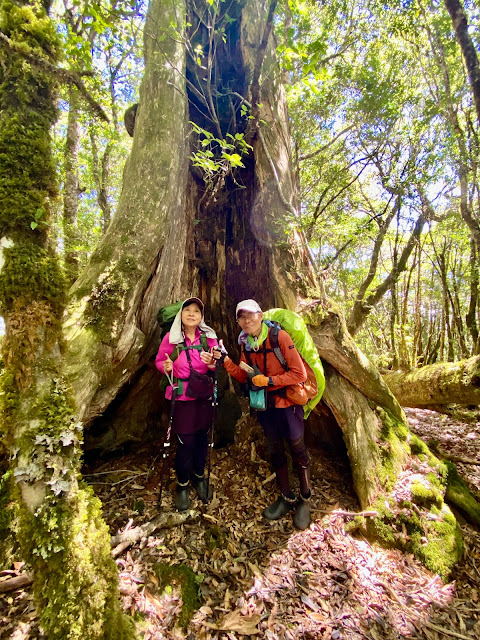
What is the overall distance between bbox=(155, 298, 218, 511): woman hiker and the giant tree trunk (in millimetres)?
511

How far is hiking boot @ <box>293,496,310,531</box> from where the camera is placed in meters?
3.90

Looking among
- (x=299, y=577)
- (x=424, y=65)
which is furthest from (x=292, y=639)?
(x=424, y=65)

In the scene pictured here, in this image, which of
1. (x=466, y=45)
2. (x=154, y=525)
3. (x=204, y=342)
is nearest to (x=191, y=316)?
(x=204, y=342)

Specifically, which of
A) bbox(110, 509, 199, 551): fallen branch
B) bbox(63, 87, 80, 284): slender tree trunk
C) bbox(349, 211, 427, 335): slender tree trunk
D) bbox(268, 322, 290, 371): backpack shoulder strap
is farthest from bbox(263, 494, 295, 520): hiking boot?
bbox(349, 211, 427, 335): slender tree trunk

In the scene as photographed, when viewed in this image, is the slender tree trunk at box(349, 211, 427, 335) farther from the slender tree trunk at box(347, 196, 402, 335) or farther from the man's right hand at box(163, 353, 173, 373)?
the man's right hand at box(163, 353, 173, 373)

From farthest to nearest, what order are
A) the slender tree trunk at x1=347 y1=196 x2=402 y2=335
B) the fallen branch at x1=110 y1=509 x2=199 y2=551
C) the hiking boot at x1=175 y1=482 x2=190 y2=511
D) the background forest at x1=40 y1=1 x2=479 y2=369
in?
the slender tree trunk at x1=347 y1=196 x2=402 y2=335 < the background forest at x1=40 y1=1 x2=479 y2=369 < the hiking boot at x1=175 y1=482 x2=190 y2=511 < the fallen branch at x1=110 y1=509 x2=199 y2=551

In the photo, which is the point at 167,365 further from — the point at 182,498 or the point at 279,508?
the point at 279,508

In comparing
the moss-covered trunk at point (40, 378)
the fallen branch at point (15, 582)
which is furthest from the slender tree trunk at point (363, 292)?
the fallen branch at point (15, 582)

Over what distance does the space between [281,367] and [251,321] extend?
689 millimetres

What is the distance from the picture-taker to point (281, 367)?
151 inches

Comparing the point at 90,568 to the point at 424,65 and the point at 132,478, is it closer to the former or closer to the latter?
the point at 132,478

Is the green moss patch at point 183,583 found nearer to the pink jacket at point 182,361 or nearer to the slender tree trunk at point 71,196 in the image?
the pink jacket at point 182,361

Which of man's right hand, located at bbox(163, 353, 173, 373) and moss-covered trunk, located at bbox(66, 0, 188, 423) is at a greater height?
moss-covered trunk, located at bbox(66, 0, 188, 423)

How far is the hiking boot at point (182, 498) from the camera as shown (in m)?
3.83
